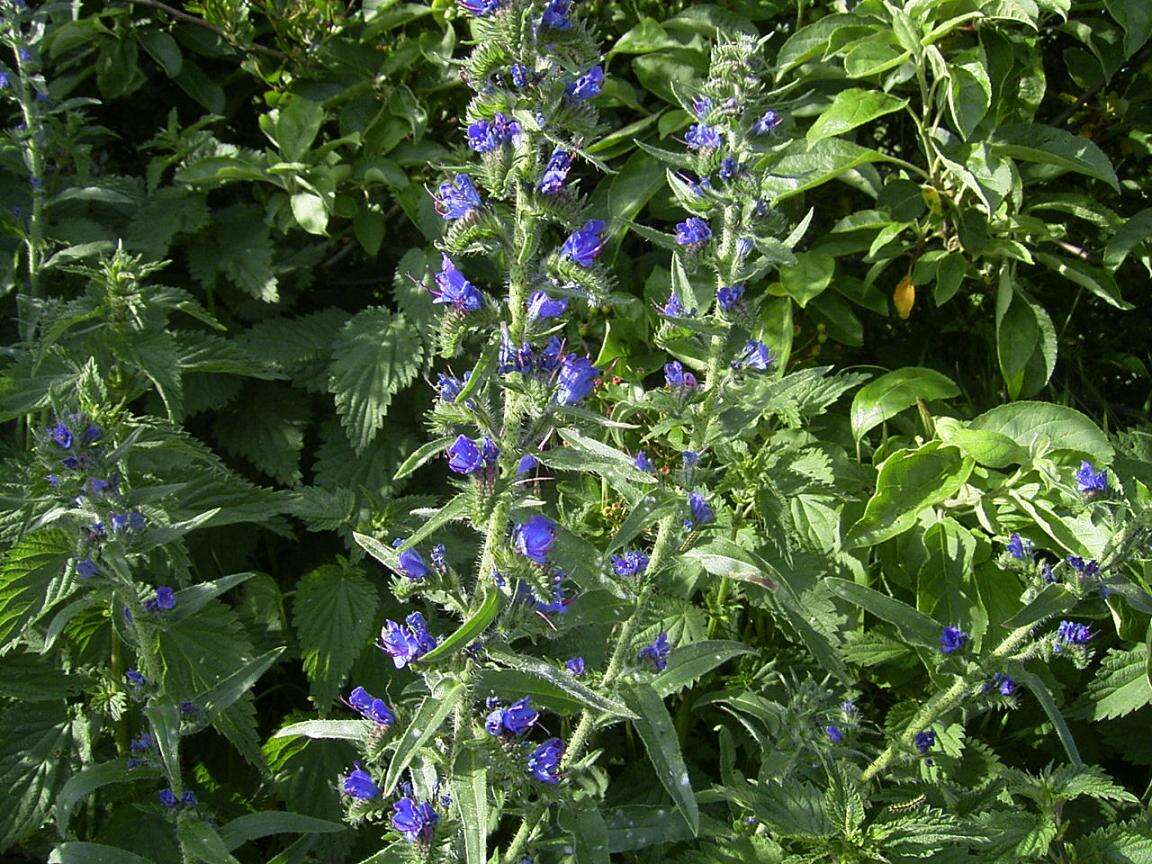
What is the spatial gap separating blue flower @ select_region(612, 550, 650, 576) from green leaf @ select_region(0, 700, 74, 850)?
1.30 m

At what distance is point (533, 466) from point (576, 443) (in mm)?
100

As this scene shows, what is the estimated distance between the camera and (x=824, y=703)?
2.25 metres

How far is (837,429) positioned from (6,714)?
215 cm

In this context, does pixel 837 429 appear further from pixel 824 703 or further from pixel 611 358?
pixel 824 703

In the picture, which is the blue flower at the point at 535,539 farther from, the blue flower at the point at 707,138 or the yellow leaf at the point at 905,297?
the yellow leaf at the point at 905,297

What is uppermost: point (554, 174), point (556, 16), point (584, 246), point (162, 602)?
point (556, 16)

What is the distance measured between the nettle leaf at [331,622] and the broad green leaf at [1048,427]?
1551 mm

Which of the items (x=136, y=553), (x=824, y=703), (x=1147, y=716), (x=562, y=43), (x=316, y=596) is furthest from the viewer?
(x=1147, y=716)

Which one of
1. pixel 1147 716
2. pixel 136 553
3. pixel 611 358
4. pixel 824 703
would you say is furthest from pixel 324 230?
pixel 1147 716

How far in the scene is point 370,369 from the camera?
2.94 meters

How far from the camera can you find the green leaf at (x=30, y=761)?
221 centimetres

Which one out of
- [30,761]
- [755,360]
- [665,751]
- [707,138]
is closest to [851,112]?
[707,138]

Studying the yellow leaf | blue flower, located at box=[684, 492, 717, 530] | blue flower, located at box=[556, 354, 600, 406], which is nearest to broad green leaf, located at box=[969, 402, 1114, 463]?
the yellow leaf

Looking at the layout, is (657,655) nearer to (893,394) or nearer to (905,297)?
(893,394)
